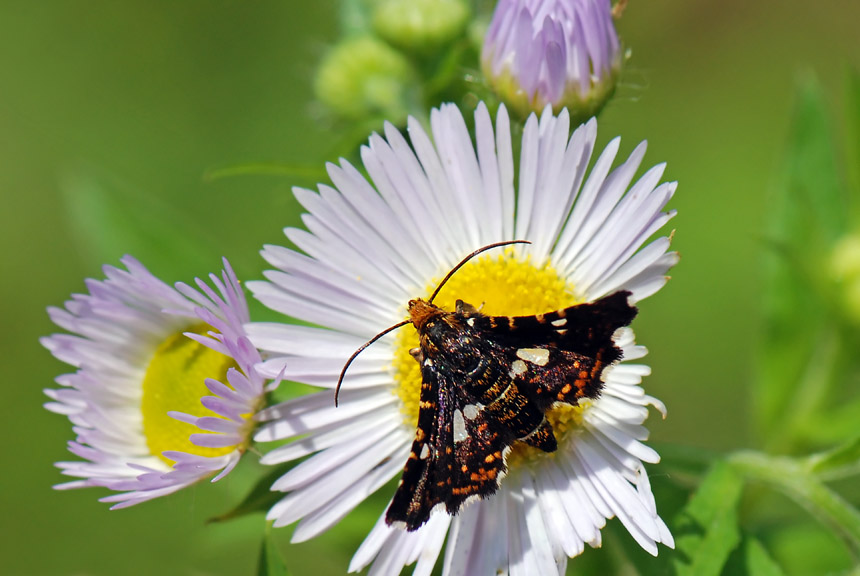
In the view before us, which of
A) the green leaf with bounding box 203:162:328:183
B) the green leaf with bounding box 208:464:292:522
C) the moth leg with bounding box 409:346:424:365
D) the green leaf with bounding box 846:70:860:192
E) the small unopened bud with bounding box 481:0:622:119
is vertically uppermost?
the green leaf with bounding box 203:162:328:183

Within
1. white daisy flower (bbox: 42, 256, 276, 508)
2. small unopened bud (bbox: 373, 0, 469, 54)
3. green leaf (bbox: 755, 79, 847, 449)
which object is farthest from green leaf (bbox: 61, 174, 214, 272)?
green leaf (bbox: 755, 79, 847, 449)

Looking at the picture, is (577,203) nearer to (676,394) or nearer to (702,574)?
(702,574)

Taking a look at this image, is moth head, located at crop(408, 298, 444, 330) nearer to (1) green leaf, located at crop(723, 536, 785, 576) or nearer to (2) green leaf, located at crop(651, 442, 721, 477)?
(2) green leaf, located at crop(651, 442, 721, 477)

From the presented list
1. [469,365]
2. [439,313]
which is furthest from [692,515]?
[439,313]

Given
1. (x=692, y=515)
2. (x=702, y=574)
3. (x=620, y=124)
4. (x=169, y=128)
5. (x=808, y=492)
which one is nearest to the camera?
(x=702, y=574)

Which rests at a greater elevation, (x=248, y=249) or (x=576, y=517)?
(x=248, y=249)

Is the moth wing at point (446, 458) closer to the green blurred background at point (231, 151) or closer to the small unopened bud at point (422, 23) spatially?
the small unopened bud at point (422, 23)

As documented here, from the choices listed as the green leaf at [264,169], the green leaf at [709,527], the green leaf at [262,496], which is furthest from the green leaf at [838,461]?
the green leaf at [264,169]
